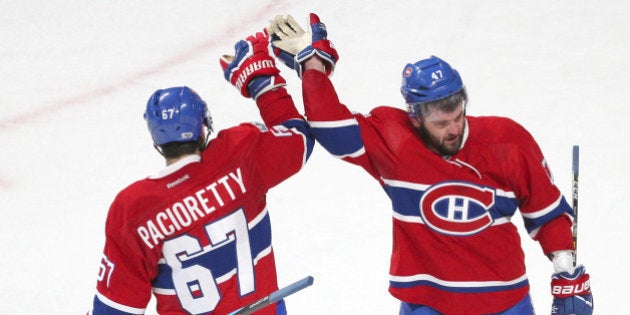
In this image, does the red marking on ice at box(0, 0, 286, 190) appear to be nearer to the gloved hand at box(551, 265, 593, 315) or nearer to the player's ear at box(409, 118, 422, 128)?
the player's ear at box(409, 118, 422, 128)

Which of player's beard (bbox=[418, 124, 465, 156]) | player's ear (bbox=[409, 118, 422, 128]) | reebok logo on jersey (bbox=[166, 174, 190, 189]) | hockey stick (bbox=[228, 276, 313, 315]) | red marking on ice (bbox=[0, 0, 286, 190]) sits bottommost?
hockey stick (bbox=[228, 276, 313, 315])

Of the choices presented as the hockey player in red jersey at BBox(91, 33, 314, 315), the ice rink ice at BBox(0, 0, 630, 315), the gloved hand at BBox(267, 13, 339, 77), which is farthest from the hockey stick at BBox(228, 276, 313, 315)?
the ice rink ice at BBox(0, 0, 630, 315)

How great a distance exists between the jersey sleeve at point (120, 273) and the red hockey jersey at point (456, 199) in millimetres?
576

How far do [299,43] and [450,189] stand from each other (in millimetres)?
604

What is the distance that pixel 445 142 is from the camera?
260cm

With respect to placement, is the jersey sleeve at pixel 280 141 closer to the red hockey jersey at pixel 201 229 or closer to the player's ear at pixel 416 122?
the red hockey jersey at pixel 201 229

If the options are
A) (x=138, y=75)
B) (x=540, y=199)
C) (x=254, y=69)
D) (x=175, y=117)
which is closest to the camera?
(x=175, y=117)

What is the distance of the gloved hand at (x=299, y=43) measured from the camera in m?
2.77

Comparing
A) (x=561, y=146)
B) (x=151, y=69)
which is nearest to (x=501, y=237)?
(x=561, y=146)

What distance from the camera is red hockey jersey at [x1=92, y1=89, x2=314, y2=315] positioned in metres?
2.50

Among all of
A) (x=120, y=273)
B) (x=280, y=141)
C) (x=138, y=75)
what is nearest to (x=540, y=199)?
(x=280, y=141)

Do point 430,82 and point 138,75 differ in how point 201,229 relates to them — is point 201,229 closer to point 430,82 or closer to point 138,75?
point 430,82

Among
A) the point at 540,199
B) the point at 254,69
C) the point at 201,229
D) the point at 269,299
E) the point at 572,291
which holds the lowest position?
the point at 572,291

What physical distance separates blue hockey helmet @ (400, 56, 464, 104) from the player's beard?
3.7 inches
